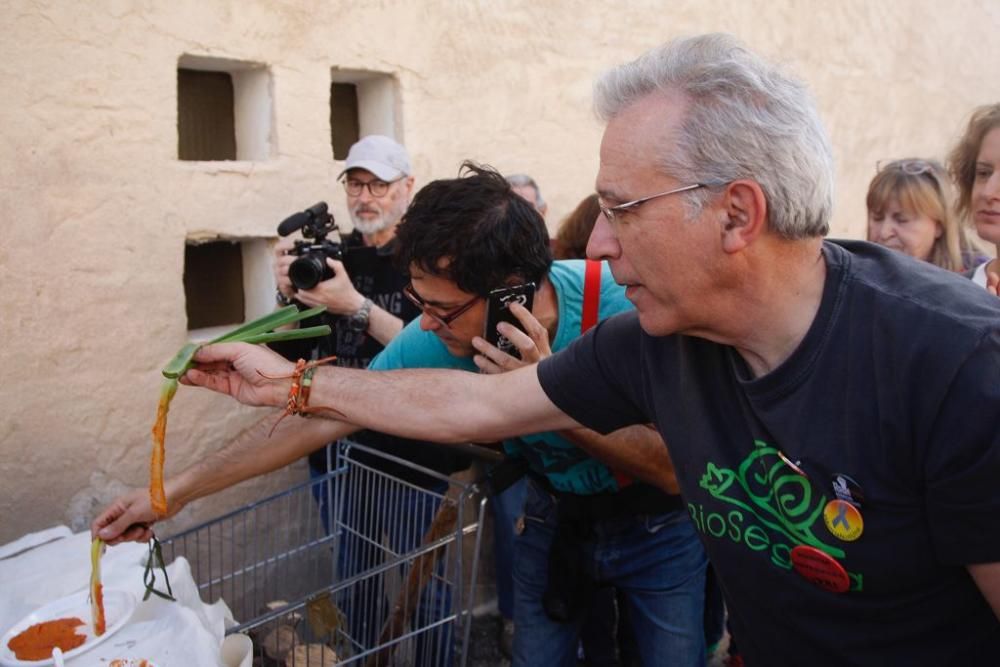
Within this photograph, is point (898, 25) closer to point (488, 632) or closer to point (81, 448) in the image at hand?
point (488, 632)

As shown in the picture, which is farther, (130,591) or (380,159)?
(380,159)

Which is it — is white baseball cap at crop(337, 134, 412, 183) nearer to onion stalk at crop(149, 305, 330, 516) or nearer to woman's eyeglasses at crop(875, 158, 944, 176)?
onion stalk at crop(149, 305, 330, 516)

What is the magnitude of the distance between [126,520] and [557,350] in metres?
1.07

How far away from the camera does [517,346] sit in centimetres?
208

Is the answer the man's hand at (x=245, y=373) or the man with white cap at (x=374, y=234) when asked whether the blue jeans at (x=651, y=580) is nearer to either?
the man's hand at (x=245, y=373)

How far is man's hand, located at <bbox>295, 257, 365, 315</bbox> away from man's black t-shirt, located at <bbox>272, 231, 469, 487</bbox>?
0.08 m

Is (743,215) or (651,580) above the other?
(743,215)

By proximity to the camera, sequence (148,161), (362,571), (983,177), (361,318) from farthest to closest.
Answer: (361,318) → (148,161) → (983,177) → (362,571)

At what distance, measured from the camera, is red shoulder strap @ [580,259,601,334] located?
224 centimetres

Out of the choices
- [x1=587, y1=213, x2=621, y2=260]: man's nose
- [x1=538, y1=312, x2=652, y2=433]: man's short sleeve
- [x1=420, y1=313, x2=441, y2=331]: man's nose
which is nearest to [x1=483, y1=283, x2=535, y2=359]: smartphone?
[x1=420, y1=313, x2=441, y2=331]: man's nose

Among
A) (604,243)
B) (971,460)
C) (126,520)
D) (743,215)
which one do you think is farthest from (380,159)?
(971,460)

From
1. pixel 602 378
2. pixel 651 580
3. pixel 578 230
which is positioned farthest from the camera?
pixel 578 230

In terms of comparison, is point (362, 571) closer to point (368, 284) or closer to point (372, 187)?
point (368, 284)

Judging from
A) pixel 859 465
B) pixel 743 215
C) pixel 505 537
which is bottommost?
pixel 505 537
